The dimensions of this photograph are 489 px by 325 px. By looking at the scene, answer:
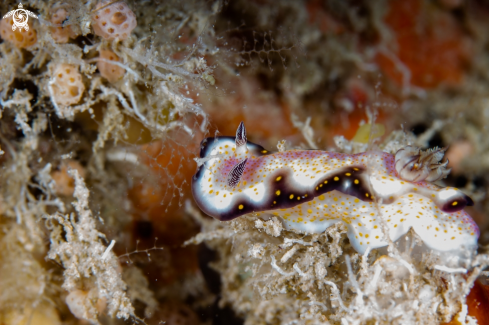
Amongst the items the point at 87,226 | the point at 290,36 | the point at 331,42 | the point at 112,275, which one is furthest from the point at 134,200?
the point at 331,42

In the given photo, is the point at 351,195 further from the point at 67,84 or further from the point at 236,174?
the point at 67,84

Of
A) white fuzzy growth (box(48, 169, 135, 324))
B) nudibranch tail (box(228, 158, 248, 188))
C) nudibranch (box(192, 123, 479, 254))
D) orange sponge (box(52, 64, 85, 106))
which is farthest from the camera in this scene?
white fuzzy growth (box(48, 169, 135, 324))

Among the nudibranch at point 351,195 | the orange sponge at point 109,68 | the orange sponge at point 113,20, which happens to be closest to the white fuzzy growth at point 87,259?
the orange sponge at point 109,68

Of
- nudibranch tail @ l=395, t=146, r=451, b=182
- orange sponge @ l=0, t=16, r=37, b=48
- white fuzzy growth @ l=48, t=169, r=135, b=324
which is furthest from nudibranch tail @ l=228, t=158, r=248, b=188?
orange sponge @ l=0, t=16, r=37, b=48

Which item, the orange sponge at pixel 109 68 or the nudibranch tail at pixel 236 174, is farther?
the orange sponge at pixel 109 68

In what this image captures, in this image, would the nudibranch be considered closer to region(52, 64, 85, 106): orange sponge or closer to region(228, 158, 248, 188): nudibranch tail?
region(228, 158, 248, 188): nudibranch tail
